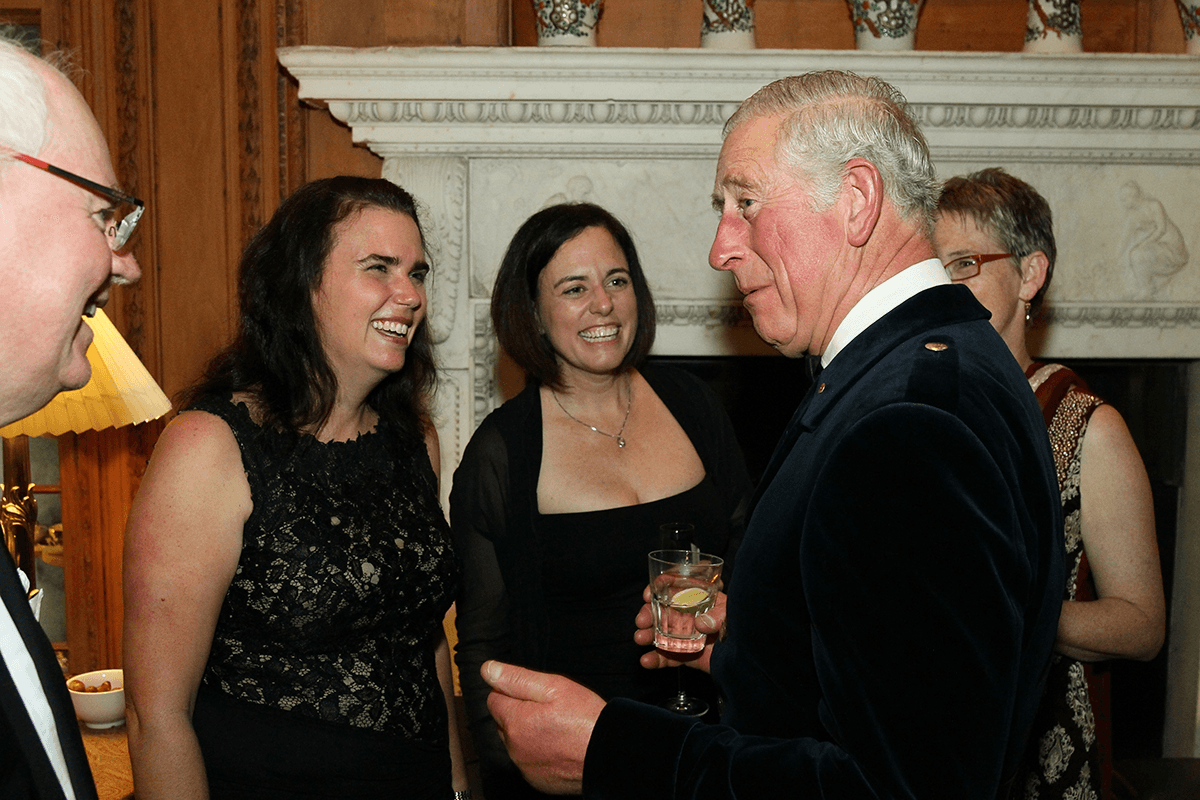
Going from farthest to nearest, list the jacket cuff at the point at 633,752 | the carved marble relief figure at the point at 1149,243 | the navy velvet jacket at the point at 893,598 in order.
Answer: the carved marble relief figure at the point at 1149,243, the jacket cuff at the point at 633,752, the navy velvet jacket at the point at 893,598

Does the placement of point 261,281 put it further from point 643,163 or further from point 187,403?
point 643,163

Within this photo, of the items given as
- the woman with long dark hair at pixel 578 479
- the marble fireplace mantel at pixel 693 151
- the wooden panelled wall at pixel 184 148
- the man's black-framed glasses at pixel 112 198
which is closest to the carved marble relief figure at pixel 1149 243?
the marble fireplace mantel at pixel 693 151

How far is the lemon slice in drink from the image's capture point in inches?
57.4

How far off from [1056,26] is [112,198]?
2.71m

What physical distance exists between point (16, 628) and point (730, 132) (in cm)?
96

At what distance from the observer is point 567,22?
260 cm

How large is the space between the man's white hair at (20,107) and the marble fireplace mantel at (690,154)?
1.78 metres

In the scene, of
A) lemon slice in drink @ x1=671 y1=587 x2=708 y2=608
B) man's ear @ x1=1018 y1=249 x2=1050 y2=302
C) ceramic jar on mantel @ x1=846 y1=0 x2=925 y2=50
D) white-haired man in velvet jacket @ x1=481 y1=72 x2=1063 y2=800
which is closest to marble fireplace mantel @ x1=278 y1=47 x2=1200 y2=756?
ceramic jar on mantel @ x1=846 y1=0 x2=925 y2=50

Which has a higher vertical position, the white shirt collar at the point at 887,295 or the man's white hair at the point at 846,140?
the man's white hair at the point at 846,140

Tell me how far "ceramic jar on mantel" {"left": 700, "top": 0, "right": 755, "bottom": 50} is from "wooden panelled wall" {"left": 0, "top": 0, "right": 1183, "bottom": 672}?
608mm

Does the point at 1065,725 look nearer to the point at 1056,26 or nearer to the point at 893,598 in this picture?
the point at 893,598

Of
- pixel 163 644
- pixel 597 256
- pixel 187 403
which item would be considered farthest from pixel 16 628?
pixel 597 256

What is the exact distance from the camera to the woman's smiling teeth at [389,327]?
5.54 ft

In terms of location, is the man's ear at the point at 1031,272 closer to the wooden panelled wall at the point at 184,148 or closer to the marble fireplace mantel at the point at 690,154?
the marble fireplace mantel at the point at 690,154
